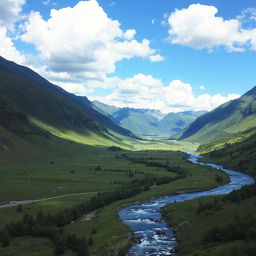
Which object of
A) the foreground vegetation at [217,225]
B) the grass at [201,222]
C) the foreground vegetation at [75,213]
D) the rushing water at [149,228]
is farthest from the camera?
the foreground vegetation at [75,213]

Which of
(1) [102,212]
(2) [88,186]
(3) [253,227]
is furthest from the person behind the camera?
(2) [88,186]

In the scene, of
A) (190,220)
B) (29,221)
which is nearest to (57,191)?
(29,221)

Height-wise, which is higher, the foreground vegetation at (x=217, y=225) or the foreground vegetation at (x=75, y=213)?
the foreground vegetation at (x=217, y=225)

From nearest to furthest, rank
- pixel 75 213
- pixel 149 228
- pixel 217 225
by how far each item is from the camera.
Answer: pixel 217 225
pixel 149 228
pixel 75 213

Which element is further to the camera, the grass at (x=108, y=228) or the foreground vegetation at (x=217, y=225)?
the grass at (x=108, y=228)

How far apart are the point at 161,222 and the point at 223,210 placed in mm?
21828

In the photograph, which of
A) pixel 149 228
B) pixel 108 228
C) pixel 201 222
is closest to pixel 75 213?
pixel 108 228

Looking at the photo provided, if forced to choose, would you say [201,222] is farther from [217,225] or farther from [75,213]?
[75,213]

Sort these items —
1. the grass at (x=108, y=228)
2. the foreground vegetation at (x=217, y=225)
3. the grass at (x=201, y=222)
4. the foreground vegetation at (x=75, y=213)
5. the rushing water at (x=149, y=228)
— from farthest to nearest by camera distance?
1. the foreground vegetation at (x=75, y=213)
2. the grass at (x=108, y=228)
3. the rushing water at (x=149, y=228)
4. the grass at (x=201, y=222)
5. the foreground vegetation at (x=217, y=225)

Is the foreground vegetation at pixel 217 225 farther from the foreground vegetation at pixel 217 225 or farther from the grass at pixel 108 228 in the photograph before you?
the grass at pixel 108 228

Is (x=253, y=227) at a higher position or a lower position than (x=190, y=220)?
higher

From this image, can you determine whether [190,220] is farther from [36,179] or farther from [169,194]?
[36,179]

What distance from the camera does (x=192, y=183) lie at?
613 feet

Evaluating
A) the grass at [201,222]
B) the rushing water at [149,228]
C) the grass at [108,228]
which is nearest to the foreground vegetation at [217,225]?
the grass at [201,222]
